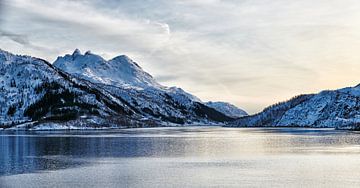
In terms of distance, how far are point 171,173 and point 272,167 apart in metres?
19.8

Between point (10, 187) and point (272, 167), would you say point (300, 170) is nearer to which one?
point (272, 167)

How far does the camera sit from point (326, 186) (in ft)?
213

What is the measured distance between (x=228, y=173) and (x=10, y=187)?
33.2 meters

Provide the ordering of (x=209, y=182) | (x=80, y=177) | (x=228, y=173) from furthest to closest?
(x=228, y=173) → (x=80, y=177) → (x=209, y=182)

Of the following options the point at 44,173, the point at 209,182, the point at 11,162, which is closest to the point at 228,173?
the point at 209,182

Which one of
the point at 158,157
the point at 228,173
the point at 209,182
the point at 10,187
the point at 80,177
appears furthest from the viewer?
the point at 158,157

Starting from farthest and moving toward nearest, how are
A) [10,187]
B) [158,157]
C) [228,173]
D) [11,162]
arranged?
[158,157] → [11,162] → [228,173] → [10,187]

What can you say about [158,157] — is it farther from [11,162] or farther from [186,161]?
[11,162]

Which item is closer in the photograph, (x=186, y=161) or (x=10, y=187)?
(x=10, y=187)

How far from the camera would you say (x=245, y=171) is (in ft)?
269

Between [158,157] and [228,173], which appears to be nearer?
[228,173]

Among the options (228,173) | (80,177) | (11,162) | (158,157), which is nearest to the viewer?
(80,177)

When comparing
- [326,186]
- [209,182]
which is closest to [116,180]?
[209,182]

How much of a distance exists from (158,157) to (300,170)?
37236mm
